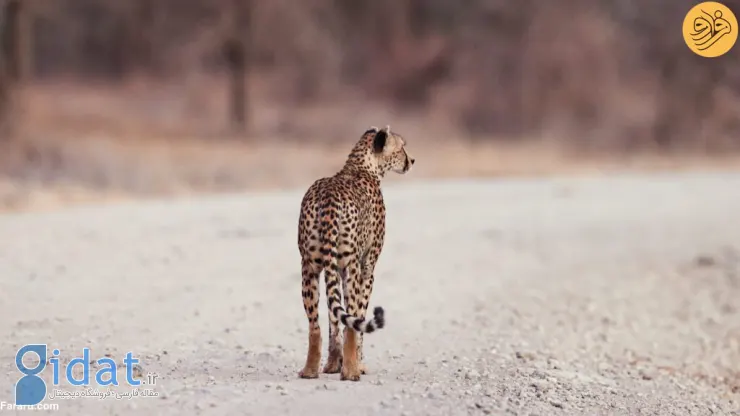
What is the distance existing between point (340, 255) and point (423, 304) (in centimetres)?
484

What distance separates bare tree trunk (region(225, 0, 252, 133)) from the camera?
32.8 metres

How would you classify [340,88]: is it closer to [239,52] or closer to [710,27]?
[239,52]

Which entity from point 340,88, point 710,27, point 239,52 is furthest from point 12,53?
point 710,27

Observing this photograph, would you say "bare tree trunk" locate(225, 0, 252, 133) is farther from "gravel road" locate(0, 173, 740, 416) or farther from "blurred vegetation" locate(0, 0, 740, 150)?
"gravel road" locate(0, 173, 740, 416)

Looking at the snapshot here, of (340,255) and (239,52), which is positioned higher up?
(239,52)

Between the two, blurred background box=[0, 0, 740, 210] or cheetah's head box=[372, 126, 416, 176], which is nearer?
cheetah's head box=[372, 126, 416, 176]

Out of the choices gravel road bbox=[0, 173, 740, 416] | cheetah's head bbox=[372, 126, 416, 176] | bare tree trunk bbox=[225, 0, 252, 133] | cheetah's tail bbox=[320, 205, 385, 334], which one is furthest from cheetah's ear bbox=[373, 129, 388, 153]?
bare tree trunk bbox=[225, 0, 252, 133]

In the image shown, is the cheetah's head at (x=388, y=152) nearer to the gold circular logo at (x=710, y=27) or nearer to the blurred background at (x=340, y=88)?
the gold circular logo at (x=710, y=27)

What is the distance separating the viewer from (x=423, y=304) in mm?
11562

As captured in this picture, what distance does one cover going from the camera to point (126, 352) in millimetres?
8195

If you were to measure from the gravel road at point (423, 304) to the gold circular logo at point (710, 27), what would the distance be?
2.79 metres

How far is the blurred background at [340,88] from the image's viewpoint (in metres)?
25.7

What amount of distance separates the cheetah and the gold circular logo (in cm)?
553

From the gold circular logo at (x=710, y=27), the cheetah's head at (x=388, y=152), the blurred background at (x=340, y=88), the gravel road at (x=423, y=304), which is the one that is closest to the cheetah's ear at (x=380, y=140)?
the cheetah's head at (x=388, y=152)
